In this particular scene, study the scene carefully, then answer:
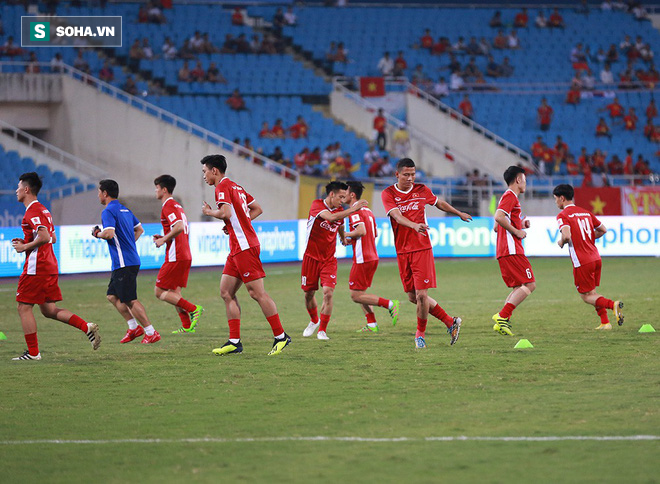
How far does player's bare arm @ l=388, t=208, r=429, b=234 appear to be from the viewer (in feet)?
36.5

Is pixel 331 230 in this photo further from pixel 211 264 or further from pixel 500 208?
pixel 211 264

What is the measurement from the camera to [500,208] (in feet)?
42.4

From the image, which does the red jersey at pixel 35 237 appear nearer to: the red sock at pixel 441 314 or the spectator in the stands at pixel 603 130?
the red sock at pixel 441 314

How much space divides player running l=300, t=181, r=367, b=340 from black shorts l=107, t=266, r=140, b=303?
220 centimetres

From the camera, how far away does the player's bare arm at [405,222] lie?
1112 centimetres

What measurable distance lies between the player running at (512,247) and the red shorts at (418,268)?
166 cm

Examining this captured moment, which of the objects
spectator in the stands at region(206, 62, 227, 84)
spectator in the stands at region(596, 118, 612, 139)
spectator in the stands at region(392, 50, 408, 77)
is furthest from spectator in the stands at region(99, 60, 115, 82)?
spectator in the stands at region(596, 118, 612, 139)

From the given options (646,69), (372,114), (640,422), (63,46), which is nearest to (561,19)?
(646,69)

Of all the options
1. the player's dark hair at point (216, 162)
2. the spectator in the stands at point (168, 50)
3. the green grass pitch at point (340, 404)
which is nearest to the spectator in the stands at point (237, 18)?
the spectator in the stands at point (168, 50)

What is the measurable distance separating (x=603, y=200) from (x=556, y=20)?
44.1 feet

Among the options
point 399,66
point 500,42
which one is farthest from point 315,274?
point 500,42

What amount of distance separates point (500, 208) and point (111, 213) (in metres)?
5.02

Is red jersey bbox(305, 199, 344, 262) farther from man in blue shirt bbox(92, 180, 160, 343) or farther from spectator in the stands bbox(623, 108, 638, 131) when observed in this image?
spectator in the stands bbox(623, 108, 638, 131)

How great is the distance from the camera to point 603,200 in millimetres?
32594
